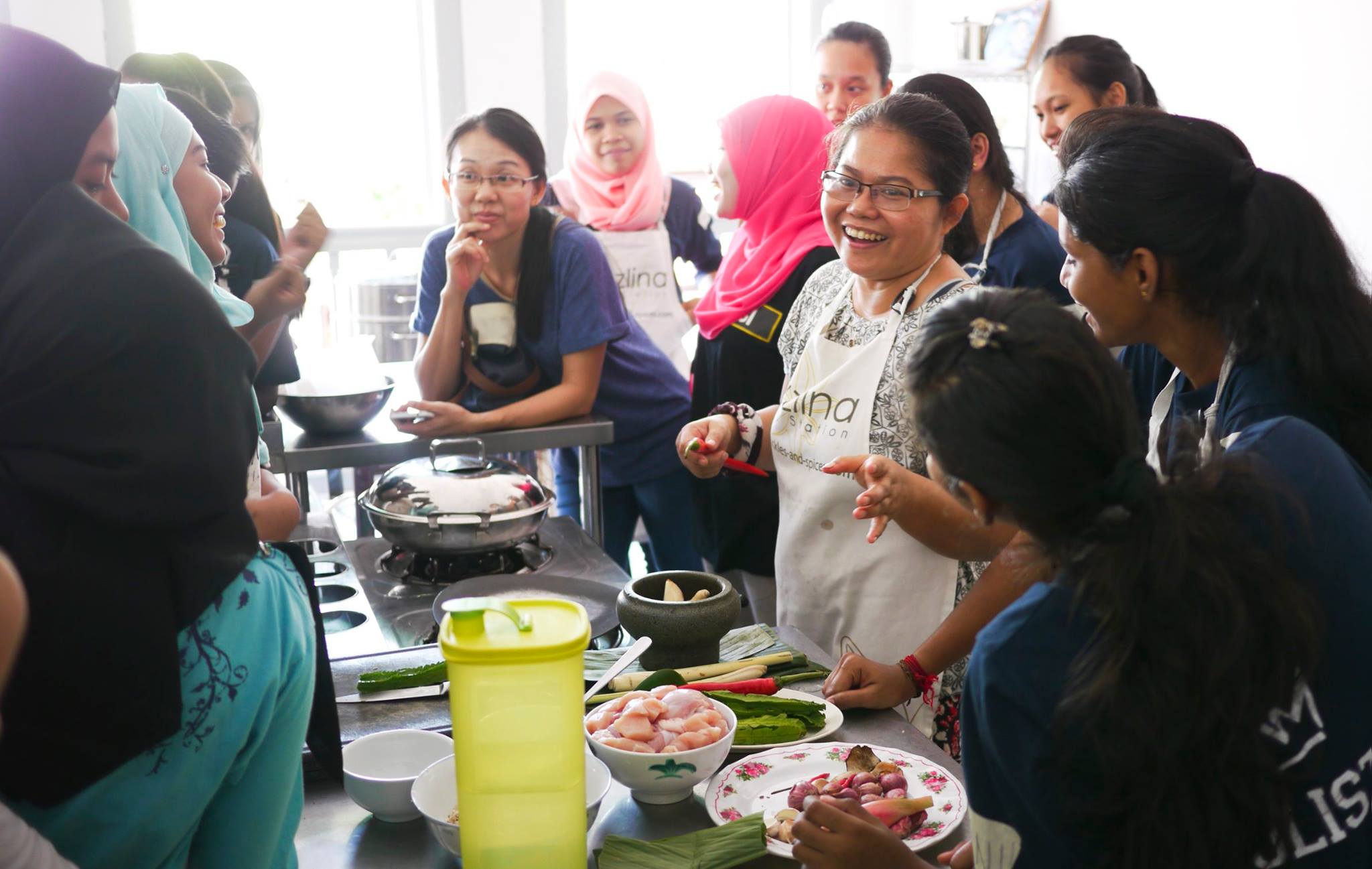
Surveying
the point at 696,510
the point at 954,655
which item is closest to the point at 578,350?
the point at 696,510

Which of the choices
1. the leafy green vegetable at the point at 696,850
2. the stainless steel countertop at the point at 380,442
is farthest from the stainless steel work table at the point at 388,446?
the leafy green vegetable at the point at 696,850

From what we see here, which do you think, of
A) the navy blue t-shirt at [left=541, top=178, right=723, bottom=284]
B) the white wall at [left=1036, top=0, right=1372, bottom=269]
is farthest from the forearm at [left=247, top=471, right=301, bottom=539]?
the white wall at [left=1036, top=0, right=1372, bottom=269]

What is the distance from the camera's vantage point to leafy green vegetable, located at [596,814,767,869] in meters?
1.16

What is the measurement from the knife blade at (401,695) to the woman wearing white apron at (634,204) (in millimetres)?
2256

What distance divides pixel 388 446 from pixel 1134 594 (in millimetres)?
2120

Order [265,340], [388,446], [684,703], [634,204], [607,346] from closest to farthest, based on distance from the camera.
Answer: [684,703] → [265,340] → [388,446] → [607,346] → [634,204]

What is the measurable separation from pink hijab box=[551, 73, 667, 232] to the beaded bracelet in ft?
6.22

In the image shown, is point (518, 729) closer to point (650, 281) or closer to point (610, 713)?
point (610, 713)

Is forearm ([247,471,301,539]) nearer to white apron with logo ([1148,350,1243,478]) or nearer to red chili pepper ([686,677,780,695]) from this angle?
red chili pepper ([686,677,780,695])

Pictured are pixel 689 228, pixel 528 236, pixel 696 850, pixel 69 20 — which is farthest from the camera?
pixel 69 20

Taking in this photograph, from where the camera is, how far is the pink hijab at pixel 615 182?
3754 millimetres

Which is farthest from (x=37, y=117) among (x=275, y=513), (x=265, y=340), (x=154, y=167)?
(x=265, y=340)

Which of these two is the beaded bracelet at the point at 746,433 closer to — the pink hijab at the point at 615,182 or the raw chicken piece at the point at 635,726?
the raw chicken piece at the point at 635,726

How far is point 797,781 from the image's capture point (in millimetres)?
1328
